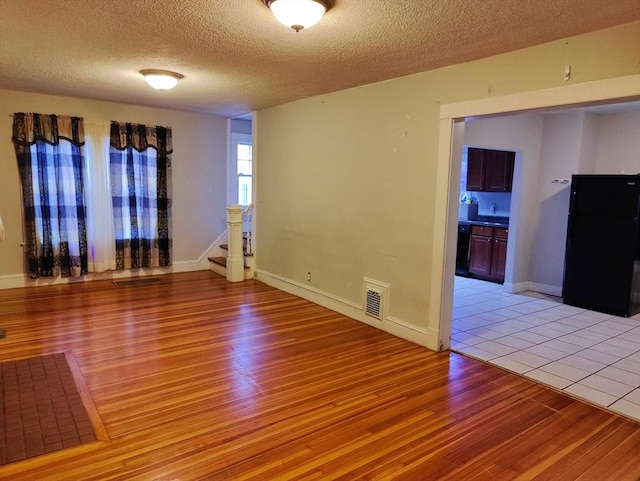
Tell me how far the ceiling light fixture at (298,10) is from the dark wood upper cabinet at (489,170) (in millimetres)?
4727

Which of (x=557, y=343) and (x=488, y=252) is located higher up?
(x=488, y=252)

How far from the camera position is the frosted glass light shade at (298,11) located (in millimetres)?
2234

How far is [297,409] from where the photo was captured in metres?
2.62

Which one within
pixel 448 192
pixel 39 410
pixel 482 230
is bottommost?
pixel 39 410

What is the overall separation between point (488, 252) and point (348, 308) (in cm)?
304

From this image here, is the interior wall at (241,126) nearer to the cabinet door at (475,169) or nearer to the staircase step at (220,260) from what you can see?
the staircase step at (220,260)

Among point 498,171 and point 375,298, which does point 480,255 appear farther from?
point 375,298

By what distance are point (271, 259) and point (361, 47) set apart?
11.2 feet

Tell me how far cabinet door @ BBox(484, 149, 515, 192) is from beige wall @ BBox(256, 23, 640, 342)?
3.08 m

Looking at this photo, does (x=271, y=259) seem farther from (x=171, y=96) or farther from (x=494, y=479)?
(x=494, y=479)

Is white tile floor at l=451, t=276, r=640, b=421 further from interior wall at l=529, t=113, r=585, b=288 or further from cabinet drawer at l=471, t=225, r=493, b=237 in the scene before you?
cabinet drawer at l=471, t=225, r=493, b=237

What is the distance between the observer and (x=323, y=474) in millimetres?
2031

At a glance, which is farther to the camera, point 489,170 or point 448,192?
point 489,170

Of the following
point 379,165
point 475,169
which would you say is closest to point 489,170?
point 475,169
